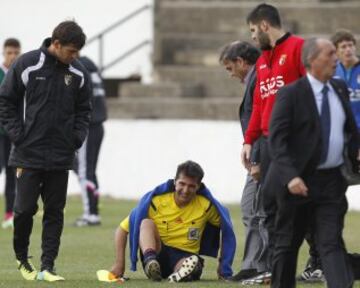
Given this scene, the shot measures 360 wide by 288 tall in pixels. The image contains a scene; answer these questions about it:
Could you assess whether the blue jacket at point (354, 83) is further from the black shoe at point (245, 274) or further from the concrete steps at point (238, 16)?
the concrete steps at point (238, 16)

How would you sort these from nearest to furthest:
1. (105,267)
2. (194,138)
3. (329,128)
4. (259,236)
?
(329,128)
(259,236)
(105,267)
(194,138)

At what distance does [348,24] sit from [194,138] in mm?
6114

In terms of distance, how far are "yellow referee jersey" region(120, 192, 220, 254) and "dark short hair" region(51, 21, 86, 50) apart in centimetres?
141

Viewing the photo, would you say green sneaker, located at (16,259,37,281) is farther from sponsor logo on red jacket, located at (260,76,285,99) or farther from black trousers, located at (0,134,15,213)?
black trousers, located at (0,134,15,213)

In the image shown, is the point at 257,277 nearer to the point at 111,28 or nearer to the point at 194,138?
the point at 194,138

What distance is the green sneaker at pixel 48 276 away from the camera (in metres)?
11.1

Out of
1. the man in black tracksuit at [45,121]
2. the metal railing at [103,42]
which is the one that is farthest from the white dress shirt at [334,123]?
the metal railing at [103,42]

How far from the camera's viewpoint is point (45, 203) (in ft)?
37.0

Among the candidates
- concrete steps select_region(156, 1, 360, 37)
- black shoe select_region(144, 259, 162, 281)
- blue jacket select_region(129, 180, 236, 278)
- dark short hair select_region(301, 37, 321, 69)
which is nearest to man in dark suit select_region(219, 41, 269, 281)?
blue jacket select_region(129, 180, 236, 278)

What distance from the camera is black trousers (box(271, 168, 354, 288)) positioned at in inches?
368

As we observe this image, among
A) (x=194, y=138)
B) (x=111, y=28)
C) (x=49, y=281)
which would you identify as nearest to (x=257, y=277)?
(x=49, y=281)

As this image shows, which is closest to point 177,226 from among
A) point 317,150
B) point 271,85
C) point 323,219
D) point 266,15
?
point 271,85

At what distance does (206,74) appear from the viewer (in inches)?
966

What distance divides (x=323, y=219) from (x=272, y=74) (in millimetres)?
1400
